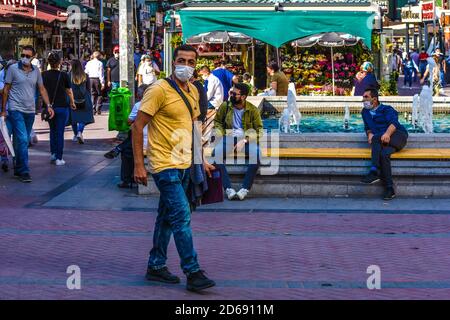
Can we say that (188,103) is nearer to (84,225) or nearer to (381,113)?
(84,225)

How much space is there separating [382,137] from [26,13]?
845 inches

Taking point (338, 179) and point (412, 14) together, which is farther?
point (412, 14)

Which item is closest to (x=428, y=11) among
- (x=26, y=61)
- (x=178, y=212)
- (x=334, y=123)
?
(x=334, y=123)

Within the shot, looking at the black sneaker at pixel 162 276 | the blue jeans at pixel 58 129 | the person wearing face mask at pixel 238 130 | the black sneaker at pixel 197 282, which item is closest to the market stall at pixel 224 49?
the blue jeans at pixel 58 129

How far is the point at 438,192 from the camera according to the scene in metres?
12.6

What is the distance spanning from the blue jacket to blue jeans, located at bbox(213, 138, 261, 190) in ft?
4.69

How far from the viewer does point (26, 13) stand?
3198 centimetres

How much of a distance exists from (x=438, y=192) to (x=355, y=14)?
456 inches

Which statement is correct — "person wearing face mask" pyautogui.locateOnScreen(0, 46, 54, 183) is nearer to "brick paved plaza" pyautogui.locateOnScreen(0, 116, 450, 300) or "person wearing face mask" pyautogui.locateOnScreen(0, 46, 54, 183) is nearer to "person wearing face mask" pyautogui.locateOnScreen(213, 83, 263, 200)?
"brick paved plaza" pyautogui.locateOnScreen(0, 116, 450, 300)

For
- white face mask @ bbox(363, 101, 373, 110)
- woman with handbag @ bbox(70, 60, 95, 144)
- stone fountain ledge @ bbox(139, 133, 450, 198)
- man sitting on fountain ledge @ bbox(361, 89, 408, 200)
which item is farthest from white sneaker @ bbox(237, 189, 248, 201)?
woman with handbag @ bbox(70, 60, 95, 144)

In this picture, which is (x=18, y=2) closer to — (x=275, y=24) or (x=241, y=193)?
(x=275, y=24)

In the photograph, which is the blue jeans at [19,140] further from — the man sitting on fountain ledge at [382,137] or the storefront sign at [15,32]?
the storefront sign at [15,32]

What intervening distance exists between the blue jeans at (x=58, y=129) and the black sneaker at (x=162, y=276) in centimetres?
775

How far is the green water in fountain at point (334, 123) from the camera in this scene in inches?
694
